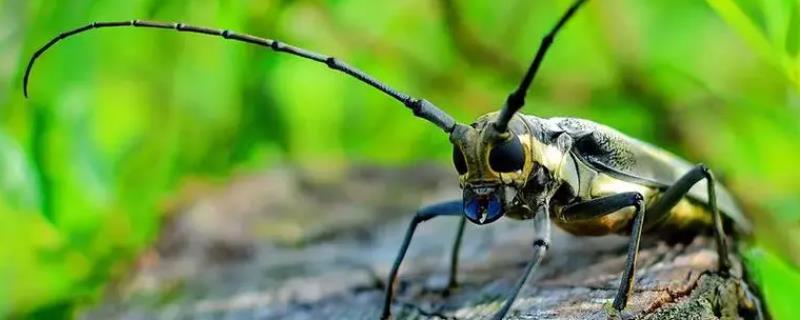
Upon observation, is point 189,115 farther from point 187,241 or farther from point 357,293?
point 357,293

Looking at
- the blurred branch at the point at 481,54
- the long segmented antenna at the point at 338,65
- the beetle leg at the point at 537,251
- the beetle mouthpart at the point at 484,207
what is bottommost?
the beetle leg at the point at 537,251

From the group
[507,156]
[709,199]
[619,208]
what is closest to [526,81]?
[507,156]

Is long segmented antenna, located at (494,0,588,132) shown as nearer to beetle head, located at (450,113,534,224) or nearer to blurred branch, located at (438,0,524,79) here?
beetle head, located at (450,113,534,224)

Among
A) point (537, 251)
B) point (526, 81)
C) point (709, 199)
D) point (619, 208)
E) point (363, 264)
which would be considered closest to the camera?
point (526, 81)

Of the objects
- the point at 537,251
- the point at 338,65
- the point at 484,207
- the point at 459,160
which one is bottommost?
the point at 537,251

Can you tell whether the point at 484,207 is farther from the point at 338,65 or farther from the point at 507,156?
the point at 338,65

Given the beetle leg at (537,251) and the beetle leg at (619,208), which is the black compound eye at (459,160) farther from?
the beetle leg at (619,208)

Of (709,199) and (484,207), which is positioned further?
(709,199)

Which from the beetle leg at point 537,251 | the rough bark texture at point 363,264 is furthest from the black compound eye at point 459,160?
the rough bark texture at point 363,264
